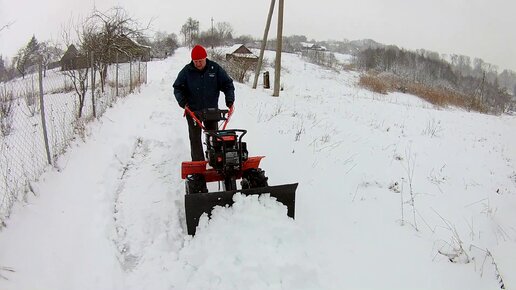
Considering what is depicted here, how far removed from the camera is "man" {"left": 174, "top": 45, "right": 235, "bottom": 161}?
17.6 feet

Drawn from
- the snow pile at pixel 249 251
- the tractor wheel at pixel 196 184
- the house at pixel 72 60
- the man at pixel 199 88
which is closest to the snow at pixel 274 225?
the snow pile at pixel 249 251

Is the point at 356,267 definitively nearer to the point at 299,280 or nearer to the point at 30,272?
the point at 299,280

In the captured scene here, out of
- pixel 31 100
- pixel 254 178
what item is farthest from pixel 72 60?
pixel 254 178

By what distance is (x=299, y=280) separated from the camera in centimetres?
327

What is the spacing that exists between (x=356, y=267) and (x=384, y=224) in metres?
1.06

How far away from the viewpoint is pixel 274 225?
3791 mm

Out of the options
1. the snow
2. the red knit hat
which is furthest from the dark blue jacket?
the snow

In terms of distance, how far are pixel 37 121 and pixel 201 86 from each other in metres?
6.37

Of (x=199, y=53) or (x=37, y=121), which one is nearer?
(x=199, y=53)

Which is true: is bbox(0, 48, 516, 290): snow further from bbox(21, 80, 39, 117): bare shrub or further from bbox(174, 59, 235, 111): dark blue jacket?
bbox(21, 80, 39, 117): bare shrub

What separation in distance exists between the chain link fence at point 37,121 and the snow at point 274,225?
262 mm

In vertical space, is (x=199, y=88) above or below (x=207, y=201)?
above

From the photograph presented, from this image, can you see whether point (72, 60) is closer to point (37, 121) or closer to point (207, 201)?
point (37, 121)

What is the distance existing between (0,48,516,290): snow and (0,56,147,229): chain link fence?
0.26 metres
